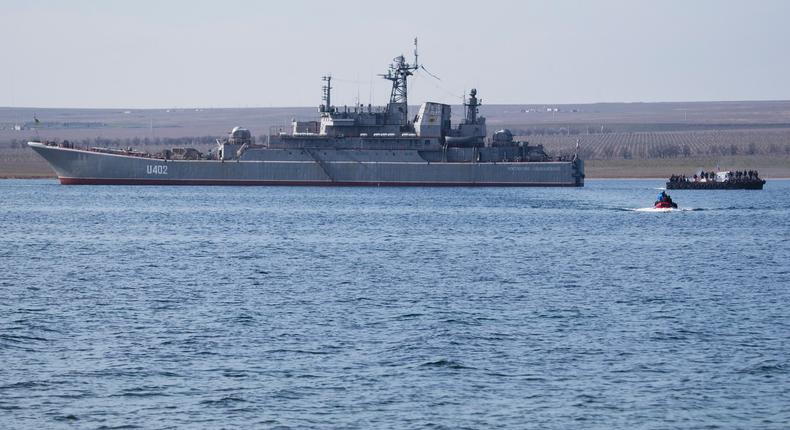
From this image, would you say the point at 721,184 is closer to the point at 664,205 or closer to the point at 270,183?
the point at 664,205

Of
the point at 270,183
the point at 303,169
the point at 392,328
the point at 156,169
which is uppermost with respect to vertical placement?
the point at 303,169

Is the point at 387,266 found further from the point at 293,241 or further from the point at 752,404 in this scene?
the point at 752,404

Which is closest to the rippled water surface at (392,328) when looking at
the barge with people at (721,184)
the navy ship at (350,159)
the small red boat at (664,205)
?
the small red boat at (664,205)

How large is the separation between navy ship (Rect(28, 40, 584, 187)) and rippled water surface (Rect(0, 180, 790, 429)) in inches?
2091

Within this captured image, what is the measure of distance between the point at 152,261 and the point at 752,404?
31.0m

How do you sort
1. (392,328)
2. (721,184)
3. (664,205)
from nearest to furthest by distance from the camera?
(392,328) < (664,205) < (721,184)

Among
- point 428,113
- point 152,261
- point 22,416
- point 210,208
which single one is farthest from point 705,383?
point 428,113

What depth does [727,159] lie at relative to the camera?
627ft

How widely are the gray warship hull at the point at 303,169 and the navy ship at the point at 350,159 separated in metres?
0.09

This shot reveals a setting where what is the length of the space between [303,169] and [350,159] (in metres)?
4.69

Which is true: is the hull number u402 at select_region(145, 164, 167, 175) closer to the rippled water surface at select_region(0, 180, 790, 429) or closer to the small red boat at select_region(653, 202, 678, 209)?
the small red boat at select_region(653, 202, 678, 209)

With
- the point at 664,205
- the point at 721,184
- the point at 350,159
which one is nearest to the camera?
the point at 664,205

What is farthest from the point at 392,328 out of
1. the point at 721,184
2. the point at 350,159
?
the point at 721,184

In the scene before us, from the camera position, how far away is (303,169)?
12519cm
